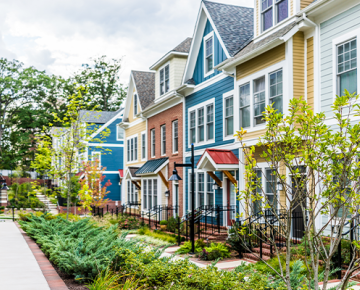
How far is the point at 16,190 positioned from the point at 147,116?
18.5 meters

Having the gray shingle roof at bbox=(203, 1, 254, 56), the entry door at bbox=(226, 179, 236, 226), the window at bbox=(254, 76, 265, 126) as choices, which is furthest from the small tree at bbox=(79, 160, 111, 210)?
the gray shingle roof at bbox=(203, 1, 254, 56)

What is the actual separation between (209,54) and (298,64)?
6.69 m

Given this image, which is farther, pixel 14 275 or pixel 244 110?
pixel 244 110

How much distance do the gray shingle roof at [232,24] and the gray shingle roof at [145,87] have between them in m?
9.35

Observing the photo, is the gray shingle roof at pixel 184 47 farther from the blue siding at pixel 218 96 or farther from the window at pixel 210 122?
the window at pixel 210 122

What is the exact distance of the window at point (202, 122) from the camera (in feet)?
61.2

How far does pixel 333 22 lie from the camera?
11750 millimetres

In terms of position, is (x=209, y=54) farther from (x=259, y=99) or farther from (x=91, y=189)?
(x=91, y=189)

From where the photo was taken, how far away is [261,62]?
1428 centimetres

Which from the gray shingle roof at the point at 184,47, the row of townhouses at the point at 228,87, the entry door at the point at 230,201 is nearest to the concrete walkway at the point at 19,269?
the row of townhouses at the point at 228,87

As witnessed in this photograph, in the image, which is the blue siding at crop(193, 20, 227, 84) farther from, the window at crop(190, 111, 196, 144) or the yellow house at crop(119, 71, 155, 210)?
the yellow house at crop(119, 71, 155, 210)

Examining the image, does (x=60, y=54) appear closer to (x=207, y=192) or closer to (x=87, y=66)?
(x=87, y=66)

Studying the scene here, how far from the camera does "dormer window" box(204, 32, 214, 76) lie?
18.5 meters

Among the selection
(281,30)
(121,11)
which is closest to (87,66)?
(121,11)
